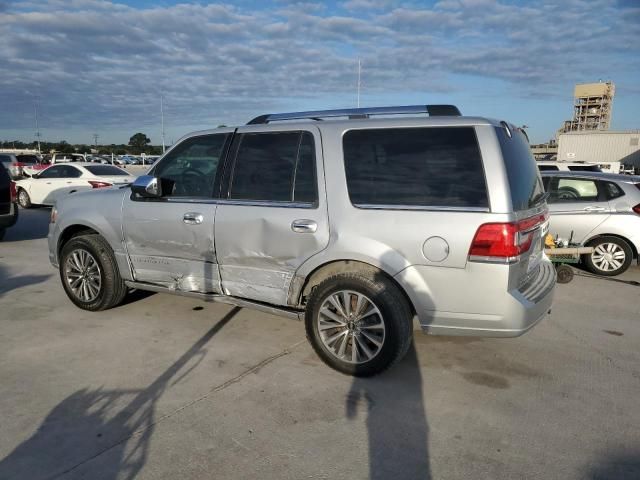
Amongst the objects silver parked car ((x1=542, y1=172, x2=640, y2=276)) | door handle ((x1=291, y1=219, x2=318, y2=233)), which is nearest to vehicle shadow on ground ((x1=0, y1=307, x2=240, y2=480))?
door handle ((x1=291, y1=219, x2=318, y2=233))

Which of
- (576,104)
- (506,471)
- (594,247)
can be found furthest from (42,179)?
(576,104)

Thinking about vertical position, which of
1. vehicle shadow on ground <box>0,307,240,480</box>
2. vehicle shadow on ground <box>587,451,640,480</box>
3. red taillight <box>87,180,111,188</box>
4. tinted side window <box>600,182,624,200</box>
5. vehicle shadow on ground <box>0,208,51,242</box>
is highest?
tinted side window <box>600,182,624,200</box>

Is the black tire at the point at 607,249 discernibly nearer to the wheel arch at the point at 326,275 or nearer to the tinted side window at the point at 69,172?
the wheel arch at the point at 326,275

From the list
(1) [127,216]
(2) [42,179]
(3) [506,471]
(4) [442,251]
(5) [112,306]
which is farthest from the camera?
(2) [42,179]

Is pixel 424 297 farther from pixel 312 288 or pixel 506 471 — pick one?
pixel 506 471

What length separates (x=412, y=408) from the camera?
131 inches

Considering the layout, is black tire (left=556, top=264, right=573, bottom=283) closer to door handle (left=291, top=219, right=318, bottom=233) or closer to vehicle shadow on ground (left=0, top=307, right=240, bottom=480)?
door handle (left=291, top=219, right=318, bottom=233)

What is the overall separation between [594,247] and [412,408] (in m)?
5.38

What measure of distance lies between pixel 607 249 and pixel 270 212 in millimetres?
5774

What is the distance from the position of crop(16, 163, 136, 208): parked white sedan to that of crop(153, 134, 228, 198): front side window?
8.85m

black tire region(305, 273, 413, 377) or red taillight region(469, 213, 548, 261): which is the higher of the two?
red taillight region(469, 213, 548, 261)

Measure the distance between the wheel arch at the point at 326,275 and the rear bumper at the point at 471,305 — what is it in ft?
0.46

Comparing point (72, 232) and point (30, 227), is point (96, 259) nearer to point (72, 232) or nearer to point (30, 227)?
point (72, 232)

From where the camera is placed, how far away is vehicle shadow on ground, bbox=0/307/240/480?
104 inches
